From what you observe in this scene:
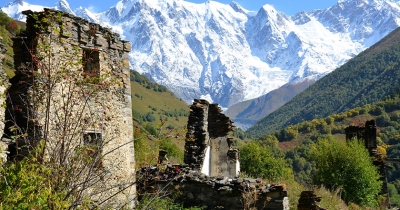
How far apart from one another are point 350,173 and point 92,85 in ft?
71.4

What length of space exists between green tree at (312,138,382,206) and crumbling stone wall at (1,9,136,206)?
1723 centimetres

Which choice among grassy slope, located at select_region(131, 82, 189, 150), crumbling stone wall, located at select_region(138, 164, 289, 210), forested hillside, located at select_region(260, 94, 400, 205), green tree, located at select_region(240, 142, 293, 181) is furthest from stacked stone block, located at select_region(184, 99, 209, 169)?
grassy slope, located at select_region(131, 82, 189, 150)

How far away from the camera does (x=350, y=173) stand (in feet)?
88.6

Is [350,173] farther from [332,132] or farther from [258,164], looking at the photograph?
[332,132]

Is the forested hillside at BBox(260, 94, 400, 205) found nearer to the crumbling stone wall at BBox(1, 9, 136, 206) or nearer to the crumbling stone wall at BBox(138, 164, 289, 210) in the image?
the crumbling stone wall at BBox(138, 164, 289, 210)

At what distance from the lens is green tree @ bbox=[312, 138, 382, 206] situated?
85.2 ft

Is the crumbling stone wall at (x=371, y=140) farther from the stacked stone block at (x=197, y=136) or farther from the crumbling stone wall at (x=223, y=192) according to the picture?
the crumbling stone wall at (x=223, y=192)

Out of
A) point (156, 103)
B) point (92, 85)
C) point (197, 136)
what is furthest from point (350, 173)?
point (156, 103)

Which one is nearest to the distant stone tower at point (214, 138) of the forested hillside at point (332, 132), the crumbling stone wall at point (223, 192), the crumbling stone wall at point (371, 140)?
the crumbling stone wall at point (223, 192)

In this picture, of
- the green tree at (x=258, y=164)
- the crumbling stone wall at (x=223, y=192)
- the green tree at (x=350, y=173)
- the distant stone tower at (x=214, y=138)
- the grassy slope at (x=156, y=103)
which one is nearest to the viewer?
the crumbling stone wall at (x=223, y=192)

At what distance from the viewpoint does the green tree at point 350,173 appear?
25969 millimetres

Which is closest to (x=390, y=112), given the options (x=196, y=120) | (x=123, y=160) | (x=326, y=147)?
(x=326, y=147)

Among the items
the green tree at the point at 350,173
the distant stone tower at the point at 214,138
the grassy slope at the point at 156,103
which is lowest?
the green tree at the point at 350,173

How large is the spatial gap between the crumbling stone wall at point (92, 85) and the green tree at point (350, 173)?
17.2 meters
